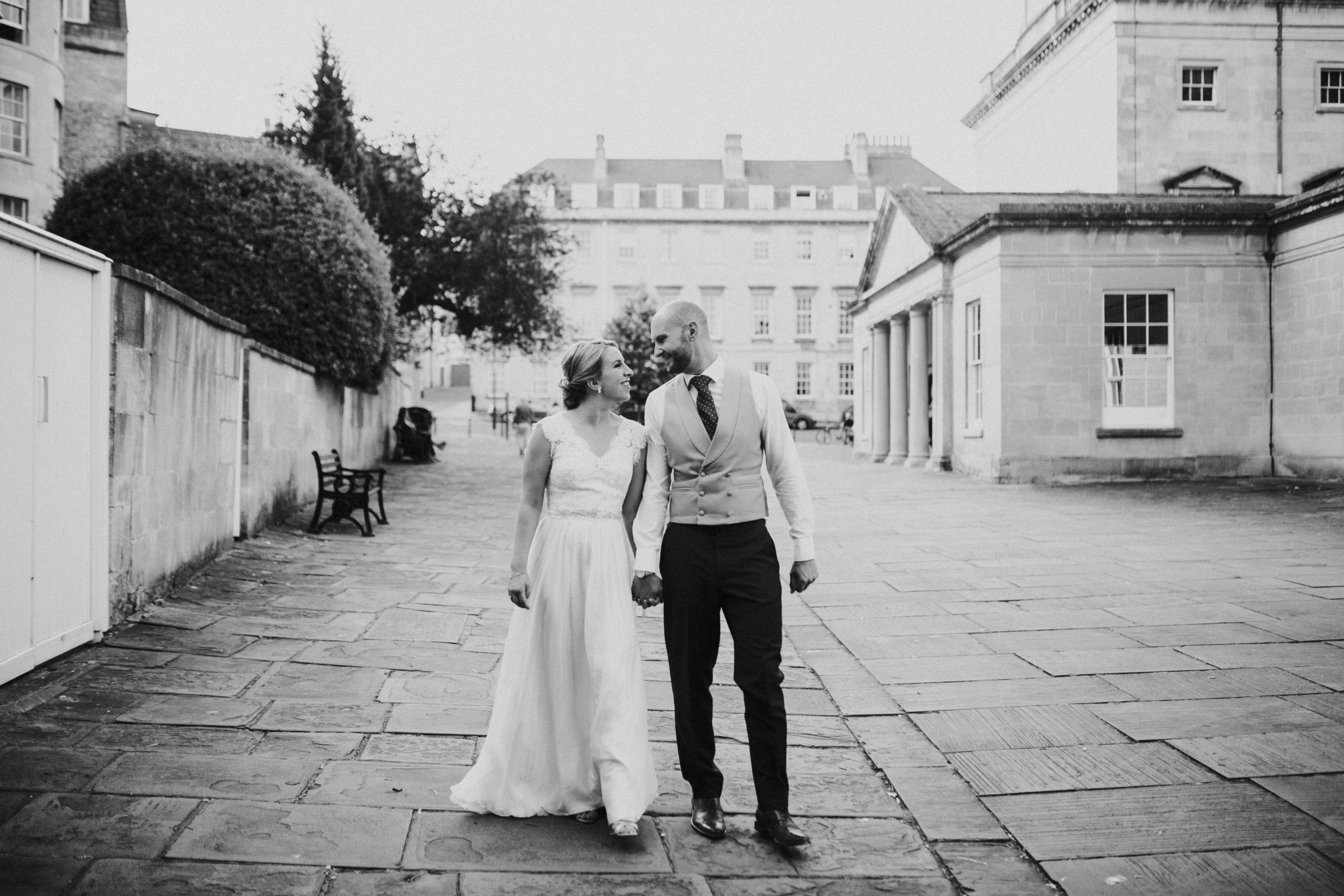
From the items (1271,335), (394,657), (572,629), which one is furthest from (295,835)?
(1271,335)

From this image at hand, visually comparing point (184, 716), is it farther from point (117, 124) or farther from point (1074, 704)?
point (117, 124)

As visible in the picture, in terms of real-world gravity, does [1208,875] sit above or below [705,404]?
below

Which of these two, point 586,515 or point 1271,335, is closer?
point 586,515

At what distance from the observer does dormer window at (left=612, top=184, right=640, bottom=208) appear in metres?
64.6

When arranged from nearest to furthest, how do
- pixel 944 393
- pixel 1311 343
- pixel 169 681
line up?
pixel 169 681 < pixel 1311 343 < pixel 944 393

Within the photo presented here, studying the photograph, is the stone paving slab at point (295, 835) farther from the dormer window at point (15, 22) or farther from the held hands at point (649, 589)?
the dormer window at point (15, 22)

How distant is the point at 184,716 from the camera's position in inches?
184

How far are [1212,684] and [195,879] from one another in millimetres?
4771

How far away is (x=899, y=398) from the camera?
26359 millimetres

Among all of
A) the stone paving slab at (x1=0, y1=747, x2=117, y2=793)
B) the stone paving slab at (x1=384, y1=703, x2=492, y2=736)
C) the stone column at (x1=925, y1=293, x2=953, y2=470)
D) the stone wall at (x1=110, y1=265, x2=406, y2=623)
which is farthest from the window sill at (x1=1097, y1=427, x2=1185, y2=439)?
the stone paving slab at (x1=0, y1=747, x2=117, y2=793)

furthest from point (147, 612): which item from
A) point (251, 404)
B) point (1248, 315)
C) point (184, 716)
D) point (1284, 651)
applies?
point (1248, 315)

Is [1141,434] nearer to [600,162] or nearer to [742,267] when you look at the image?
[742,267]

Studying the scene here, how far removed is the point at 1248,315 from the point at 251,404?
16.6m

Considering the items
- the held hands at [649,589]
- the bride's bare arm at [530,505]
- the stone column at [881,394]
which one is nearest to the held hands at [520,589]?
the bride's bare arm at [530,505]
